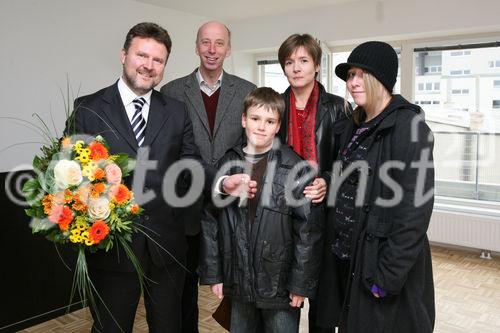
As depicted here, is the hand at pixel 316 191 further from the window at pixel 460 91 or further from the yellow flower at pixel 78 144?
the window at pixel 460 91

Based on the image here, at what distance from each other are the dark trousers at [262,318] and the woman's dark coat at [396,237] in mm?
273

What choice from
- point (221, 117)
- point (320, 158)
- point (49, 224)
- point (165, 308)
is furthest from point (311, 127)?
point (49, 224)

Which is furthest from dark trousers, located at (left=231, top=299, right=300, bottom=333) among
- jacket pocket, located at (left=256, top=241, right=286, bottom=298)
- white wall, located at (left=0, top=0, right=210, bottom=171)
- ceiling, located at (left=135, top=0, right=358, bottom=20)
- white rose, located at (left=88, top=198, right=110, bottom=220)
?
ceiling, located at (left=135, top=0, right=358, bottom=20)

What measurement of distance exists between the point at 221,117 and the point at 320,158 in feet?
1.83

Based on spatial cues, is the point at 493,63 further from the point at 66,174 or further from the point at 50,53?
the point at 66,174

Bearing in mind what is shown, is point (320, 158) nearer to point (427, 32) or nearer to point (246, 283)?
point (246, 283)

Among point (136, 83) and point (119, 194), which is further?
point (136, 83)

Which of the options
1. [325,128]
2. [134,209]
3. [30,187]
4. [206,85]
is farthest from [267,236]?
[206,85]

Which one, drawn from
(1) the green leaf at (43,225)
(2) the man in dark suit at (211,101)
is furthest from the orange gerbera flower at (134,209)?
(2) the man in dark suit at (211,101)

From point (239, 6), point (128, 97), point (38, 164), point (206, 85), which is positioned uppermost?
point (239, 6)

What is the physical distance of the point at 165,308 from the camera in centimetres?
177

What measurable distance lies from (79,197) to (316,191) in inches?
35.3

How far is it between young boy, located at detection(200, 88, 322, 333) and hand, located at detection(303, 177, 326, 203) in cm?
2

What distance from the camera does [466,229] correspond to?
4.72 meters
